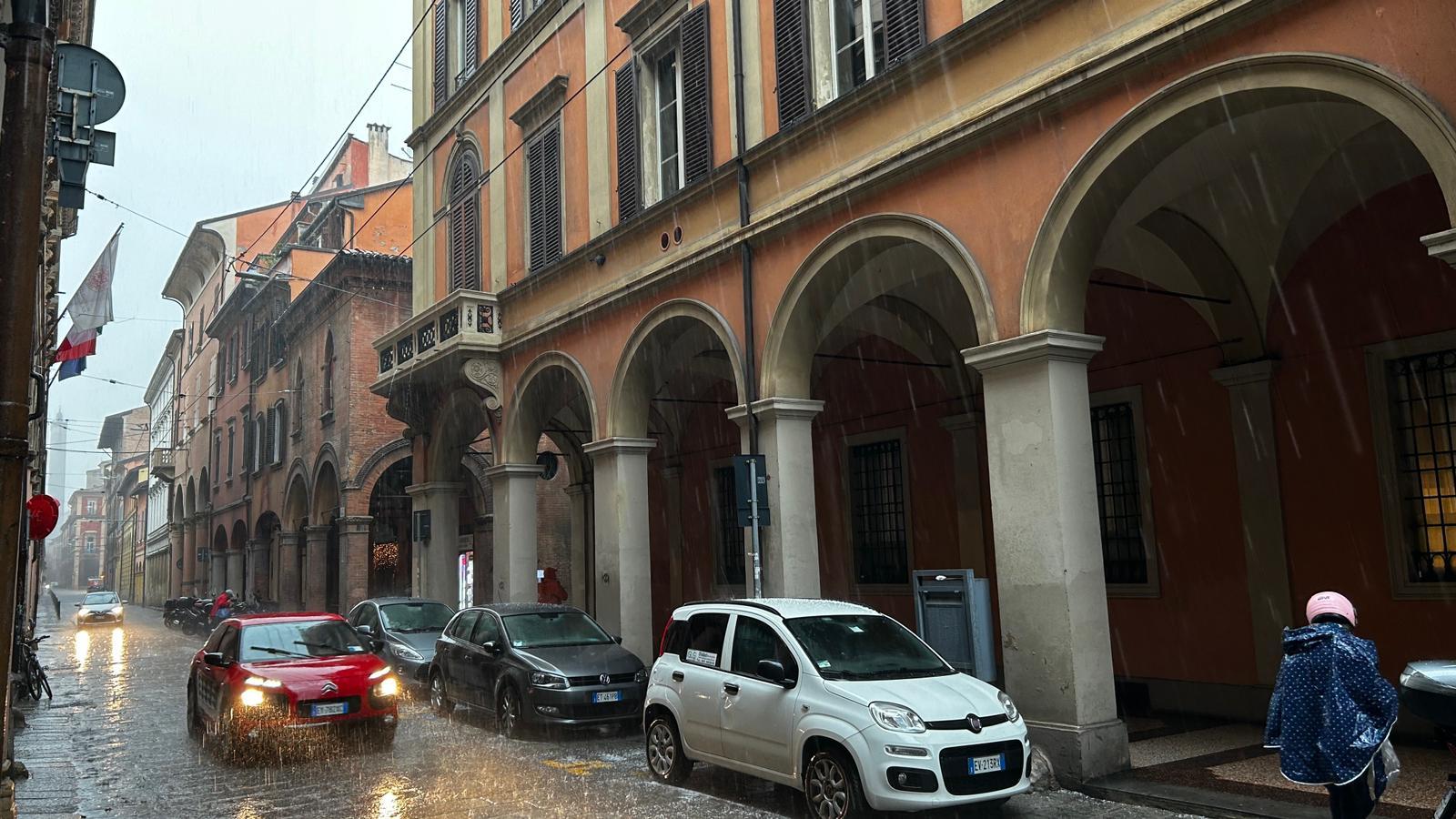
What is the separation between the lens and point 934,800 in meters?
7.33

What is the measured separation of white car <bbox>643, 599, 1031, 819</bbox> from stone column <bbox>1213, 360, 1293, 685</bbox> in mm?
4712

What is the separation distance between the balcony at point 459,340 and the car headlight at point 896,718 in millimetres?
12911

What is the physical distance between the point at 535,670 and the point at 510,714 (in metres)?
0.74

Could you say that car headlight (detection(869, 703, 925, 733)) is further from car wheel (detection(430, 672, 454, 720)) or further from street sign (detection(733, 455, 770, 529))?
car wheel (detection(430, 672, 454, 720))

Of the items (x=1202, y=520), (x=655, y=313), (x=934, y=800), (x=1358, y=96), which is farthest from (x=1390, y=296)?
(x=655, y=313)

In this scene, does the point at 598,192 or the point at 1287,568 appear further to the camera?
the point at 598,192

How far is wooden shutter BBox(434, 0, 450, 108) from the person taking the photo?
22484 millimetres

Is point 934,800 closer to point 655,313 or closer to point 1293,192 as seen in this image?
point 1293,192

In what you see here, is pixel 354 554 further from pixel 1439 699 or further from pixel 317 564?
pixel 1439 699

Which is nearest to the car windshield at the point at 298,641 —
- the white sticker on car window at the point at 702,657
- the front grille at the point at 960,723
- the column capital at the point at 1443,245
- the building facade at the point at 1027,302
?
the building facade at the point at 1027,302

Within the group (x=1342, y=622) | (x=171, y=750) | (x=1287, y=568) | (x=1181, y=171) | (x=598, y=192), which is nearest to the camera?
(x=1342, y=622)

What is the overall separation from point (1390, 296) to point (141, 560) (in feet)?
278

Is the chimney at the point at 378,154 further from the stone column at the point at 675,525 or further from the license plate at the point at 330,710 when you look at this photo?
the license plate at the point at 330,710

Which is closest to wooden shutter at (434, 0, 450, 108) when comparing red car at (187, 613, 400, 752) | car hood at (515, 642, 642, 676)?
red car at (187, 613, 400, 752)
